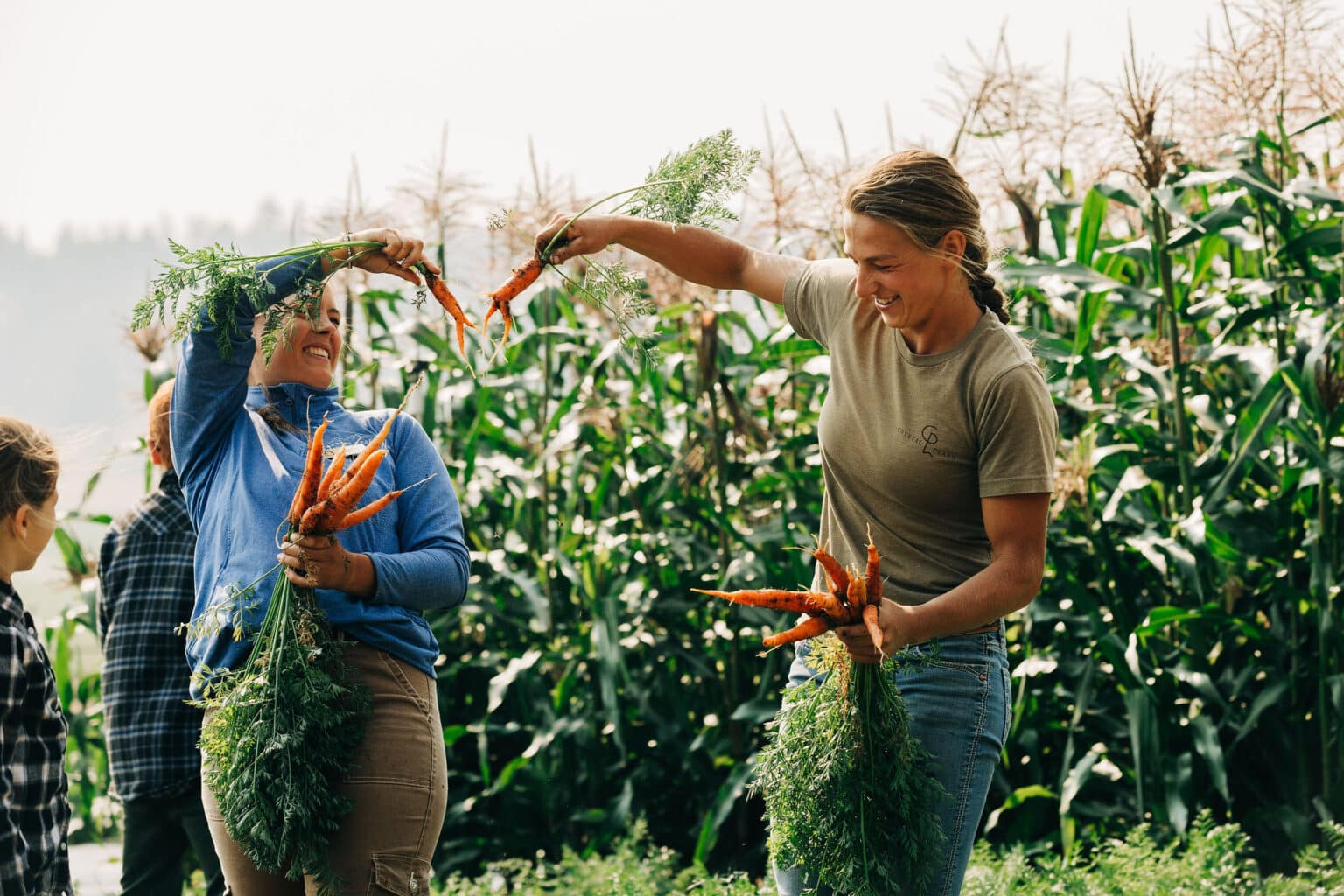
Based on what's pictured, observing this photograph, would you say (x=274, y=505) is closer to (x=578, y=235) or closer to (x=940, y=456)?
(x=578, y=235)

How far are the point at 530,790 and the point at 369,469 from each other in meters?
2.76

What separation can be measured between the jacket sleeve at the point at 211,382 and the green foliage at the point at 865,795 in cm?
115

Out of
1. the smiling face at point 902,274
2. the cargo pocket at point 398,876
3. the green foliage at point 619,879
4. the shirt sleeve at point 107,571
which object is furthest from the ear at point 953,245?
the shirt sleeve at point 107,571

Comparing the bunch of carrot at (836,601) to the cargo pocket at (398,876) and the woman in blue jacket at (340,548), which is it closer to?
the woman in blue jacket at (340,548)

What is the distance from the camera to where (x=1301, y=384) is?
350 cm

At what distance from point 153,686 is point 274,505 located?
1311 mm

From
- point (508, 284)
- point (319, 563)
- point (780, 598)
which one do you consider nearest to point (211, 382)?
point (319, 563)

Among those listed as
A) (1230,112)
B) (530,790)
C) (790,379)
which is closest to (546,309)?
(790,379)

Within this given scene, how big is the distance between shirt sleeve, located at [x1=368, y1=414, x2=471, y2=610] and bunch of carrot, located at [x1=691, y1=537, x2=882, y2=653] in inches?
20.9

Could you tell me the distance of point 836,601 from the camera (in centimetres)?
184

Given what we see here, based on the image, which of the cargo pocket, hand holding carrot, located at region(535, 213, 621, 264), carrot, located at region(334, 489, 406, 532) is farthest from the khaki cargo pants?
hand holding carrot, located at region(535, 213, 621, 264)

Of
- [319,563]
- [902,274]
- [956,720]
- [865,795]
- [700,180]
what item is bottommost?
[865,795]

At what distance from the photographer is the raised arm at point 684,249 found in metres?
2.31

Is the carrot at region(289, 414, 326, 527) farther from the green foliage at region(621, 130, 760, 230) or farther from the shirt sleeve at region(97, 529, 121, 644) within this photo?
the shirt sleeve at region(97, 529, 121, 644)
